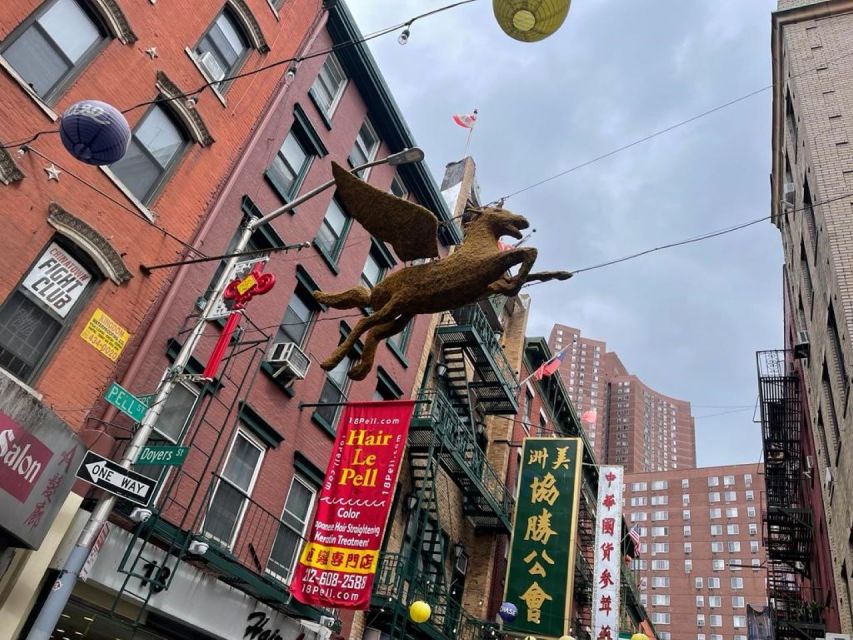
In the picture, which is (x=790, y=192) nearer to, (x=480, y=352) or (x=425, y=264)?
(x=480, y=352)

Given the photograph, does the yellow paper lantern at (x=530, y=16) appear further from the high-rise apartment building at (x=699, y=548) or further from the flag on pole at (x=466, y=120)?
the high-rise apartment building at (x=699, y=548)

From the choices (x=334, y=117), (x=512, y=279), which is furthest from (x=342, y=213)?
(x=512, y=279)

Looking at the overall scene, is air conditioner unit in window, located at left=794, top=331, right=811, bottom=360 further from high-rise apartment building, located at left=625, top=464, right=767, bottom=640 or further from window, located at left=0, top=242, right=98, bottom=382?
high-rise apartment building, located at left=625, top=464, right=767, bottom=640

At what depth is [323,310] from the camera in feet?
52.3

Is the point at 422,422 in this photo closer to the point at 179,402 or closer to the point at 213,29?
the point at 179,402

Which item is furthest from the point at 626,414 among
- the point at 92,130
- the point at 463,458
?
the point at 92,130

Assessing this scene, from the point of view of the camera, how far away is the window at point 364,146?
19172 millimetres

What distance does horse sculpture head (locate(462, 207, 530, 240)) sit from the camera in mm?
7656

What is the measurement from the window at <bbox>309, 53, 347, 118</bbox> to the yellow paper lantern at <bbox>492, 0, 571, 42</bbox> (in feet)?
34.5

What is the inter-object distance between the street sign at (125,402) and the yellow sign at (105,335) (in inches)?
98.6

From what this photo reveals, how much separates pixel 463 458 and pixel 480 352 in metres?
4.02

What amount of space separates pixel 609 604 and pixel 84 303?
17.3 metres

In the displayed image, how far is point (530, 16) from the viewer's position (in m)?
7.52

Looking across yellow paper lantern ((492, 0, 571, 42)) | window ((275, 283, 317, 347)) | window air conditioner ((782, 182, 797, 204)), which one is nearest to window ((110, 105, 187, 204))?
window ((275, 283, 317, 347))
